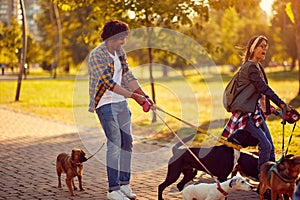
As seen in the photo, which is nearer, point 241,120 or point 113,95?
point 113,95

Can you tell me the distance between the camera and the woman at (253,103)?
24.9 ft

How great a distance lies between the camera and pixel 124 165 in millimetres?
7789

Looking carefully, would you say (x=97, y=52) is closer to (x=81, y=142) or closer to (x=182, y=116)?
(x=81, y=142)

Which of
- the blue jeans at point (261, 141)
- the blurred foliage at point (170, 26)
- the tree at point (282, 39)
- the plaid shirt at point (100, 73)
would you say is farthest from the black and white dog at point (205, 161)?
the tree at point (282, 39)

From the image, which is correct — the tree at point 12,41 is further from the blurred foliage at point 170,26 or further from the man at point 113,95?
the man at point 113,95

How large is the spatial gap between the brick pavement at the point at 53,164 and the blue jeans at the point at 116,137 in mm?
626

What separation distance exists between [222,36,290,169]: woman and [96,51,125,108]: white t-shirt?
1.49 metres

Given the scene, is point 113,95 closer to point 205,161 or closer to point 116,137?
point 116,137

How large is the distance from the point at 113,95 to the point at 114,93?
3 cm

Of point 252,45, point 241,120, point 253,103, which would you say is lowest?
point 241,120

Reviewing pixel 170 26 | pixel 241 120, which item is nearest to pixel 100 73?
pixel 241 120

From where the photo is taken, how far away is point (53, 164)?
10.7 metres

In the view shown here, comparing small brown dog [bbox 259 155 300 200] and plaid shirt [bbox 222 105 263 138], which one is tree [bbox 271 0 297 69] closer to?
plaid shirt [bbox 222 105 263 138]

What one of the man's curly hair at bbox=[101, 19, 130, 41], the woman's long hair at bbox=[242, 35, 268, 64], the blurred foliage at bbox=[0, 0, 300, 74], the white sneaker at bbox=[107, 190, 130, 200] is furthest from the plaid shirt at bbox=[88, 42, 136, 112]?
the blurred foliage at bbox=[0, 0, 300, 74]
